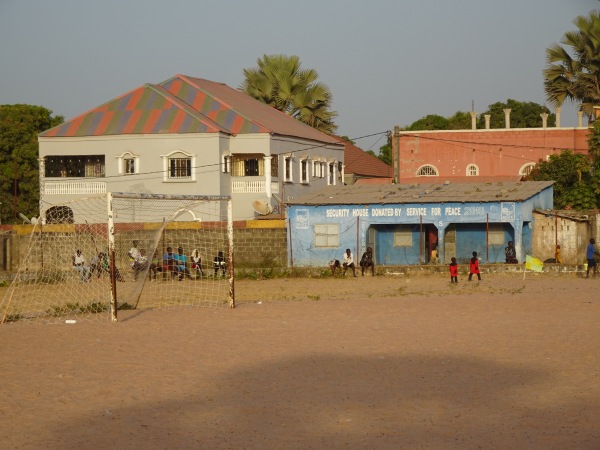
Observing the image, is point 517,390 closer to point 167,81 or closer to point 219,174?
point 219,174

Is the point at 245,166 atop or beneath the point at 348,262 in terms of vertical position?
atop

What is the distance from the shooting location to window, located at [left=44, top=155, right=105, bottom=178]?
45219 millimetres

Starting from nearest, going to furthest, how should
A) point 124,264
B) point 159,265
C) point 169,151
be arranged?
point 159,265, point 124,264, point 169,151

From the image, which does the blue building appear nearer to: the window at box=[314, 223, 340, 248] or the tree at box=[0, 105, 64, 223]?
the window at box=[314, 223, 340, 248]

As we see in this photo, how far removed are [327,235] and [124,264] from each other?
7.54 m

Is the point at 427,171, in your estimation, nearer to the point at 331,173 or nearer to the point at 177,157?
the point at 331,173

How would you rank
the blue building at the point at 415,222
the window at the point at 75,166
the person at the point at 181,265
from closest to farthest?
1. the person at the point at 181,265
2. the blue building at the point at 415,222
3. the window at the point at 75,166

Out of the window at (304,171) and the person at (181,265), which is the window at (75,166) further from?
the person at (181,265)

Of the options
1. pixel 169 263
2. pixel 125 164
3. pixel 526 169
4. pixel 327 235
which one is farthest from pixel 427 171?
pixel 169 263

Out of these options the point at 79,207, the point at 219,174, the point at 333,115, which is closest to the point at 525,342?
the point at 219,174

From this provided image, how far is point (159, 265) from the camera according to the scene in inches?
1267

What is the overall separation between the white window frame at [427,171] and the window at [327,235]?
1728 cm

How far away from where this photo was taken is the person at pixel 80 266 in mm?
29092

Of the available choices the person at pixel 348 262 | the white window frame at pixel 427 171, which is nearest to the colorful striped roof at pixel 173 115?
the white window frame at pixel 427 171
